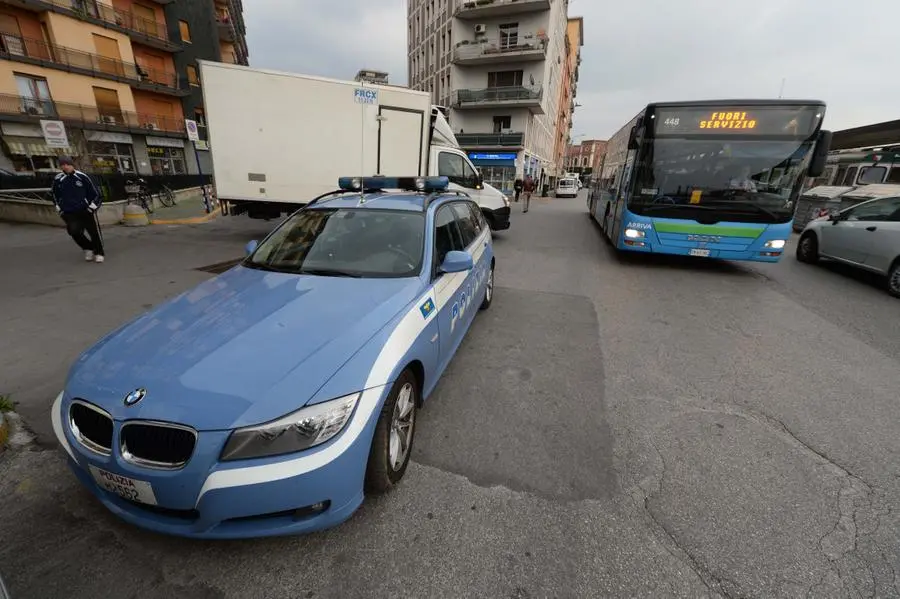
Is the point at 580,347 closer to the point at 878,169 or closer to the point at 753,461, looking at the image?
the point at 753,461

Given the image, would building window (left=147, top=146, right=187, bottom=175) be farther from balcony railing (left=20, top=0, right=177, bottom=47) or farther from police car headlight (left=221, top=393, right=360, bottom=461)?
police car headlight (left=221, top=393, right=360, bottom=461)

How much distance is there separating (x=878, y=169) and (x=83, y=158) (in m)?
32.2

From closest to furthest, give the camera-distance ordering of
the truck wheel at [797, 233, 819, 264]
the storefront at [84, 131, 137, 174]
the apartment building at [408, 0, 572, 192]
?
the truck wheel at [797, 233, 819, 264]
the storefront at [84, 131, 137, 174]
the apartment building at [408, 0, 572, 192]

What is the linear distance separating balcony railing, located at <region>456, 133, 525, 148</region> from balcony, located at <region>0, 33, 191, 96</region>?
22393 mm

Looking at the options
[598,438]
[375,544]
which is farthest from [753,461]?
[375,544]

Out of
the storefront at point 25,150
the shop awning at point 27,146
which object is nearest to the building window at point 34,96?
the storefront at point 25,150

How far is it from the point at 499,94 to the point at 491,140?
3.52m

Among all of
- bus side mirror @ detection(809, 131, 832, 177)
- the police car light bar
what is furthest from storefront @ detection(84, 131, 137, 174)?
bus side mirror @ detection(809, 131, 832, 177)

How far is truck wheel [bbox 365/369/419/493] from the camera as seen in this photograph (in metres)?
2.04

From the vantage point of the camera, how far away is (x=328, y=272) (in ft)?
9.64

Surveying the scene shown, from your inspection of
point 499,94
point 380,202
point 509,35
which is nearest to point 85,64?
point 499,94

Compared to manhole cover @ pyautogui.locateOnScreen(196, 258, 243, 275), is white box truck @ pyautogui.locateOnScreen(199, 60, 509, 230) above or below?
above

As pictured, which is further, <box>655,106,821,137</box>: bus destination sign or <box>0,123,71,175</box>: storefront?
<box>0,123,71,175</box>: storefront

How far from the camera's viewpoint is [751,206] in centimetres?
673
